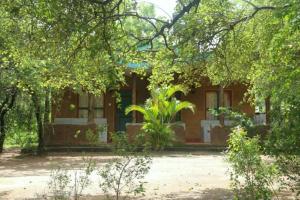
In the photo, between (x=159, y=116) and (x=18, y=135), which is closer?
(x=159, y=116)

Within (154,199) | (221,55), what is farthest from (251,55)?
(154,199)

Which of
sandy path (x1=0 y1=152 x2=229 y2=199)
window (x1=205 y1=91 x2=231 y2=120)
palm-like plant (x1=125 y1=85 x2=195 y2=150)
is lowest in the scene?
sandy path (x1=0 y1=152 x2=229 y2=199)

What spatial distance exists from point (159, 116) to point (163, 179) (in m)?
9.04

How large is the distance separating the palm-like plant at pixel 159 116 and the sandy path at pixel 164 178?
2392mm

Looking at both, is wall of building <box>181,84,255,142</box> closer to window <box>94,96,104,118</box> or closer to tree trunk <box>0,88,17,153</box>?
window <box>94,96,104,118</box>

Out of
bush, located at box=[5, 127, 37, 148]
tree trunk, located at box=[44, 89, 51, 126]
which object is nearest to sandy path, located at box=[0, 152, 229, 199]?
tree trunk, located at box=[44, 89, 51, 126]

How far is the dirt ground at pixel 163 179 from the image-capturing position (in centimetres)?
978

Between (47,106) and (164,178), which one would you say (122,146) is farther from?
(47,106)

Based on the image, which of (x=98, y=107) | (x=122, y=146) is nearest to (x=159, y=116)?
(x=98, y=107)

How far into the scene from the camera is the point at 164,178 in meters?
11.9

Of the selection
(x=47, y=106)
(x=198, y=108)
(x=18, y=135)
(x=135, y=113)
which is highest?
(x=198, y=108)

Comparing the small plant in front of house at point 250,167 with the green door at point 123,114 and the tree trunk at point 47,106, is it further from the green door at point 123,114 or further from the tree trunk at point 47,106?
the green door at point 123,114

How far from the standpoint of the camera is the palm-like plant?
66.2 feet

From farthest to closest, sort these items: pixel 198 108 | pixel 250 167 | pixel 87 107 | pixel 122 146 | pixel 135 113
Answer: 1. pixel 198 108
2. pixel 87 107
3. pixel 135 113
4. pixel 122 146
5. pixel 250 167
